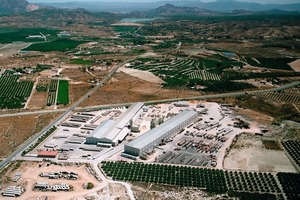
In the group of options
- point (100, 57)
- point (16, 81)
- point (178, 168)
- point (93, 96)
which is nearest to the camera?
point (178, 168)

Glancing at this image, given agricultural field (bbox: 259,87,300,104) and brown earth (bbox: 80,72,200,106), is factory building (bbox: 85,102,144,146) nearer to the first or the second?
brown earth (bbox: 80,72,200,106)

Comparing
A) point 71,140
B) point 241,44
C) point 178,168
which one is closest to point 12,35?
point 241,44

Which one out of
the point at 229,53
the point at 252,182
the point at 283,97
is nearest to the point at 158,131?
the point at 252,182

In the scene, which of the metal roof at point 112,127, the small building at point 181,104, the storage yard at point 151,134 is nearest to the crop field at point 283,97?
the storage yard at point 151,134

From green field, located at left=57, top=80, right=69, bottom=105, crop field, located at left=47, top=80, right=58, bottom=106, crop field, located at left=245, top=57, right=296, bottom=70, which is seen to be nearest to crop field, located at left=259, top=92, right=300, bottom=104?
crop field, located at left=245, top=57, right=296, bottom=70

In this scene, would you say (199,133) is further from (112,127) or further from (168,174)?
(168,174)

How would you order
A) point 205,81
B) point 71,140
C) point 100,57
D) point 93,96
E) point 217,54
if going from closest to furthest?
point 71,140 < point 93,96 < point 205,81 < point 100,57 < point 217,54

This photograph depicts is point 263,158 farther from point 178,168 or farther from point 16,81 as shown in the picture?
point 16,81

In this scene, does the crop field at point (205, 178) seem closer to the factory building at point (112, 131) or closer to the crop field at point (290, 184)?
the crop field at point (290, 184)
